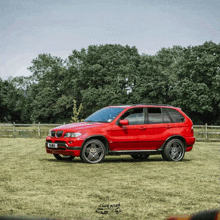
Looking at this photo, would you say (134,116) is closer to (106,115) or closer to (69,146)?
(106,115)

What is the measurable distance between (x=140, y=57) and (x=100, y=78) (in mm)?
6711

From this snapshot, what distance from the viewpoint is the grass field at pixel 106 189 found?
5.70 metres

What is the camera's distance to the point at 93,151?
12.3 meters

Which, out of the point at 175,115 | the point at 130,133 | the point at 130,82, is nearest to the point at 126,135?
the point at 130,133

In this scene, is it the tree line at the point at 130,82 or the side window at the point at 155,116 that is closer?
the side window at the point at 155,116

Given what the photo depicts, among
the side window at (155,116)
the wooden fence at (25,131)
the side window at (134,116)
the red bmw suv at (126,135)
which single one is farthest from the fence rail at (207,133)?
the side window at (134,116)

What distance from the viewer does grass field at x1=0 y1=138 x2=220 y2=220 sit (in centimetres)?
570

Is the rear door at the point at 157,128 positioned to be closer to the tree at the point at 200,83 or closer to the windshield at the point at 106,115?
the windshield at the point at 106,115

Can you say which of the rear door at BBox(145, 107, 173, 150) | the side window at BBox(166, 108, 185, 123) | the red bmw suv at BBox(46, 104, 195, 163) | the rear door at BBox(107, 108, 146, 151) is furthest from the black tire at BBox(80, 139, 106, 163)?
the side window at BBox(166, 108, 185, 123)

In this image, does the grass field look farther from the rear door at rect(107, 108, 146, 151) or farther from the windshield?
the windshield

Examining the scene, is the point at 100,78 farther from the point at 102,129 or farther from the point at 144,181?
the point at 144,181

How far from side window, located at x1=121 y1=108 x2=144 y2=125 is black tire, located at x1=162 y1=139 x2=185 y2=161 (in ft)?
3.83

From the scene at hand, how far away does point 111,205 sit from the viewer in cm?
611

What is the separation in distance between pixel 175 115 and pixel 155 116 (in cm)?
81
